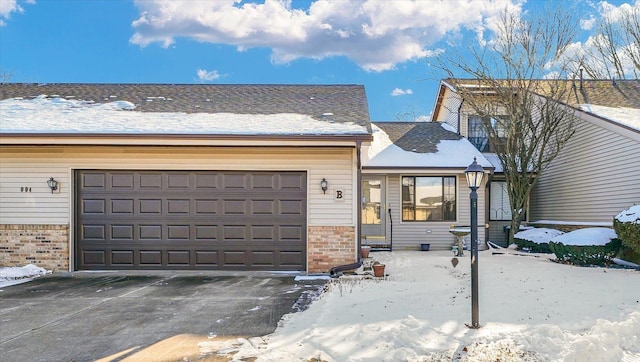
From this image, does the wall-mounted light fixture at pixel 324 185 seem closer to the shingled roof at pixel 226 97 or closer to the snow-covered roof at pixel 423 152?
the shingled roof at pixel 226 97

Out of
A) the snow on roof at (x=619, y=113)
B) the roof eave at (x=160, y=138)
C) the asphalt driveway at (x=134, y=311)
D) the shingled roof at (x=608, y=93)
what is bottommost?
the asphalt driveway at (x=134, y=311)

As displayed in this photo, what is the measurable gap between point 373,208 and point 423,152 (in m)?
2.31

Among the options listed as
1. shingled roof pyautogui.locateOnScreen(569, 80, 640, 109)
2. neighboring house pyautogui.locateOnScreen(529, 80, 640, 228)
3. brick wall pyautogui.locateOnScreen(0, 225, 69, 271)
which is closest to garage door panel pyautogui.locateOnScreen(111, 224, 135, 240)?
brick wall pyautogui.locateOnScreen(0, 225, 69, 271)

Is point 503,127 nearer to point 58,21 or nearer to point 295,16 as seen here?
point 295,16

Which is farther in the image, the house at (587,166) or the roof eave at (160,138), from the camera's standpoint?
the house at (587,166)

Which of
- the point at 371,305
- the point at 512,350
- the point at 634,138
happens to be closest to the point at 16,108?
the point at 371,305

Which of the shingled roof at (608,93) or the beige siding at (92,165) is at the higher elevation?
the shingled roof at (608,93)

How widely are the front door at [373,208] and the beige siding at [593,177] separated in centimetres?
535

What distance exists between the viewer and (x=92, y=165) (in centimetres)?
916

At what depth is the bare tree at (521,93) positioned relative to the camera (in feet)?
43.5

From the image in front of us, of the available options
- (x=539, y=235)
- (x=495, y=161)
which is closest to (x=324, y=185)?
(x=539, y=235)

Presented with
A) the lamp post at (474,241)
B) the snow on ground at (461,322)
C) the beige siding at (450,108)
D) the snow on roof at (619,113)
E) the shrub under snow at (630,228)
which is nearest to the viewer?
the snow on ground at (461,322)

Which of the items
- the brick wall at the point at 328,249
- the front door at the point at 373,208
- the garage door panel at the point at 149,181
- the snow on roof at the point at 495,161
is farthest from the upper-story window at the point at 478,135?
the garage door panel at the point at 149,181

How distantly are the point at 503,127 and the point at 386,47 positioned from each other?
9966 mm
